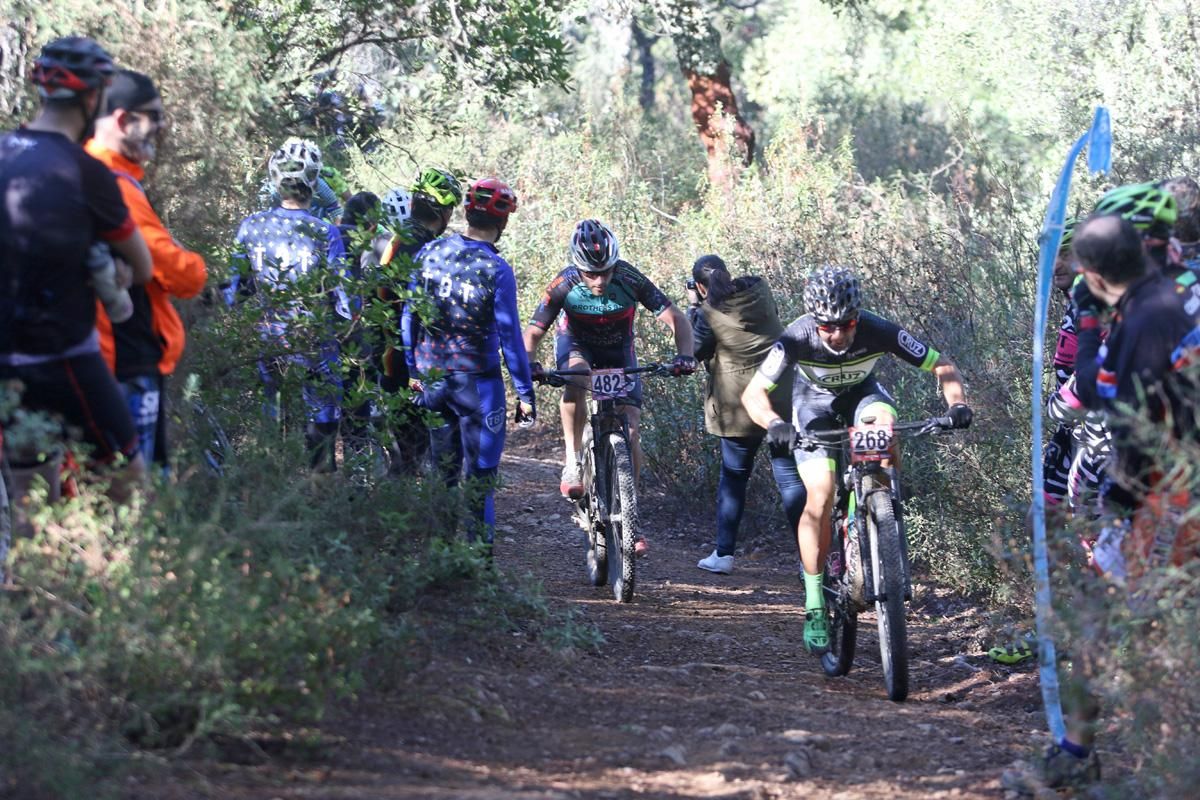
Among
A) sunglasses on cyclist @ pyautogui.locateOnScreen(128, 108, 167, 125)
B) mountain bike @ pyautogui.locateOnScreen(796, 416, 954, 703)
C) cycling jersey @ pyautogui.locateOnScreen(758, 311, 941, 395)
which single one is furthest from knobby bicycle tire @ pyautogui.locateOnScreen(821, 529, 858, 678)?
sunglasses on cyclist @ pyautogui.locateOnScreen(128, 108, 167, 125)

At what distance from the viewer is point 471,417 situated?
7.75 meters

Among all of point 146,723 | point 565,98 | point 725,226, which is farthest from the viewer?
point 565,98

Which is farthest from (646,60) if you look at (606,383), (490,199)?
(490,199)

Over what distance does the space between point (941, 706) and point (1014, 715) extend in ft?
1.05

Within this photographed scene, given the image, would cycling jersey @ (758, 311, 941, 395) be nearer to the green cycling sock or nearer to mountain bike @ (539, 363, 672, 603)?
the green cycling sock

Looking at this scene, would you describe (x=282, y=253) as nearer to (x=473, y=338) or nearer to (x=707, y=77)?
(x=473, y=338)

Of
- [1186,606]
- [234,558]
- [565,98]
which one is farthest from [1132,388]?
[565,98]

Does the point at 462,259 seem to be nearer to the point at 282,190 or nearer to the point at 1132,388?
the point at 282,190

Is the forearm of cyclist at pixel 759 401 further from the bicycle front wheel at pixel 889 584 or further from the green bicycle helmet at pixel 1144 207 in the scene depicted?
the green bicycle helmet at pixel 1144 207

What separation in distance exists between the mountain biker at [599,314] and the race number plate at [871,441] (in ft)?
6.89

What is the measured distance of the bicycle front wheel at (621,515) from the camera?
27.1 ft

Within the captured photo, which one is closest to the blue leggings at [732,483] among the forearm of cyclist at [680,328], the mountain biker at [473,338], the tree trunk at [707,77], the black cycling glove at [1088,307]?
the forearm of cyclist at [680,328]

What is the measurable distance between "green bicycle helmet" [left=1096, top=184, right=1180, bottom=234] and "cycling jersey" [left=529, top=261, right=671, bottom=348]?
3617 mm

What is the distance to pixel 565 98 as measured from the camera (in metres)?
25.0
